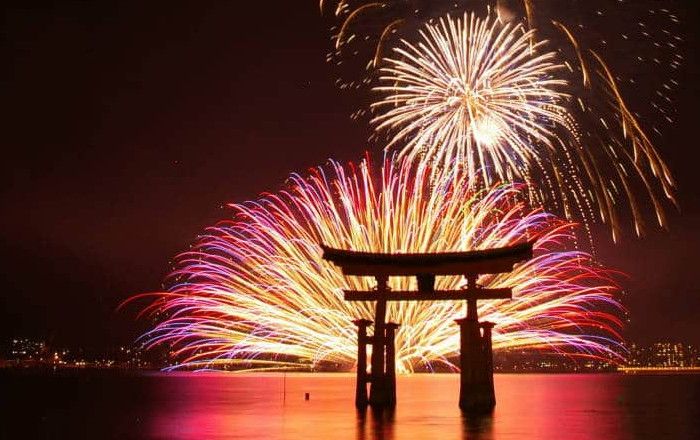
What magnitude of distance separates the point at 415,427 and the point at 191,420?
7663mm

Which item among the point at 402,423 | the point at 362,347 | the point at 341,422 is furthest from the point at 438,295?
the point at 341,422

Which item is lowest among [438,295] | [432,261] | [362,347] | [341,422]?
[341,422]

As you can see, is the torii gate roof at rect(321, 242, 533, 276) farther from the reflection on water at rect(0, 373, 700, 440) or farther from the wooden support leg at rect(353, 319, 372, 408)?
the reflection on water at rect(0, 373, 700, 440)

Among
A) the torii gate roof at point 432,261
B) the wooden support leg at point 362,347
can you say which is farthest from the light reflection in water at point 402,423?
the torii gate roof at point 432,261

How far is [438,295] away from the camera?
79.3 ft

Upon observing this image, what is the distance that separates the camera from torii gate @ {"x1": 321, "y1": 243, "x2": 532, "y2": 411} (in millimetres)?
23578

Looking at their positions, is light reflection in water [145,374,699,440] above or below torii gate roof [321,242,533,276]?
below

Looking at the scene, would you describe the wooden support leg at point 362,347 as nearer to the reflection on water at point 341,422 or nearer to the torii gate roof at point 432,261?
the reflection on water at point 341,422


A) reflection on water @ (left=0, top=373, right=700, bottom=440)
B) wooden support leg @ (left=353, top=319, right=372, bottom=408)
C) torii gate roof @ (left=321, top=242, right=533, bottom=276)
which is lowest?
reflection on water @ (left=0, top=373, right=700, bottom=440)

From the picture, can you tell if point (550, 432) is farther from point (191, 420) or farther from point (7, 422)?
point (7, 422)

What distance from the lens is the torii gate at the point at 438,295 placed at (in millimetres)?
23578

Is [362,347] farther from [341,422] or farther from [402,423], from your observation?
[402,423]

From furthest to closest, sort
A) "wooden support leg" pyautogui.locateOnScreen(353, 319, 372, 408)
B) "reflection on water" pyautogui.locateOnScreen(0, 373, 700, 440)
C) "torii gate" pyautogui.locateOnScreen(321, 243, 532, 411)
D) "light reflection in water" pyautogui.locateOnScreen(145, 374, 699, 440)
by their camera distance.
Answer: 1. "wooden support leg" pyautogui.locateOnScreen(353, 319, 372, 408)
2. "torii gate" pyautogui.locateOnScreen(321, 243, 532, 411)
3. "reflection on water" pyautogui.locateOnScreen(0, 373, 700, 440)
4. "light reflection in water" pyautogui.locateOnScreen(145, 374, 699, 440)

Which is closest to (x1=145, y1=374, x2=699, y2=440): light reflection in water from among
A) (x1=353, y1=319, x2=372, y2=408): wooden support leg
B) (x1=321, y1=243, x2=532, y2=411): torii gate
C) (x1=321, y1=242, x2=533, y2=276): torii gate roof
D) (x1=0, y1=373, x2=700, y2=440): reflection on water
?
(x1=0, y1=373, x2=700, y2=440): reflection on water
